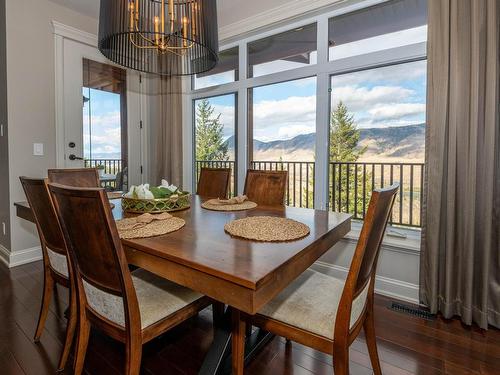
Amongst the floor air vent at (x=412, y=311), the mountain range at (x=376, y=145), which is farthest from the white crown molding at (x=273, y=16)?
the floor air vent at (x=412, y=311)

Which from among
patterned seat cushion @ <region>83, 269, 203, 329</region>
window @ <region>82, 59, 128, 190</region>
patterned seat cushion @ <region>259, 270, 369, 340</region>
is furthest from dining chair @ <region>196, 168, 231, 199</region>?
window @ <region>82, 59, 128, 190</region>

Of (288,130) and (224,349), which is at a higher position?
(288,130)

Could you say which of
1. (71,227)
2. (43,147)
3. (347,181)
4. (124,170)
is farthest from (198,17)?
(124,170)

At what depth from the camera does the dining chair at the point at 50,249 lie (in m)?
1.49

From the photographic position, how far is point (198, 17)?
1.85 meters

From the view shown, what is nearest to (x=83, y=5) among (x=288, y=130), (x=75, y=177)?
(x=75, y=177)

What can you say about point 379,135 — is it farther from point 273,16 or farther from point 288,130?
point 273,16

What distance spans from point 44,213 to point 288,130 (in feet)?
7.82

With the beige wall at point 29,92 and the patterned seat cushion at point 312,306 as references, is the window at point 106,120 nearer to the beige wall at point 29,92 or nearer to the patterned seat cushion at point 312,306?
the beige wall at point 29,92

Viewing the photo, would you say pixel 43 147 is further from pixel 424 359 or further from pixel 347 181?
pixel 424 359

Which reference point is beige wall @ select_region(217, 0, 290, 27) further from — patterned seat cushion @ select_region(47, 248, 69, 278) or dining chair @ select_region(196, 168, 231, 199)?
patterned seat cushion @ select_region(47, 248, 69, 278)

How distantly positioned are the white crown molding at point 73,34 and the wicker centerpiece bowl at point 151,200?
2.60m

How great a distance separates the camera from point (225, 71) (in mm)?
3557

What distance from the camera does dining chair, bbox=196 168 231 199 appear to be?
2609mm
